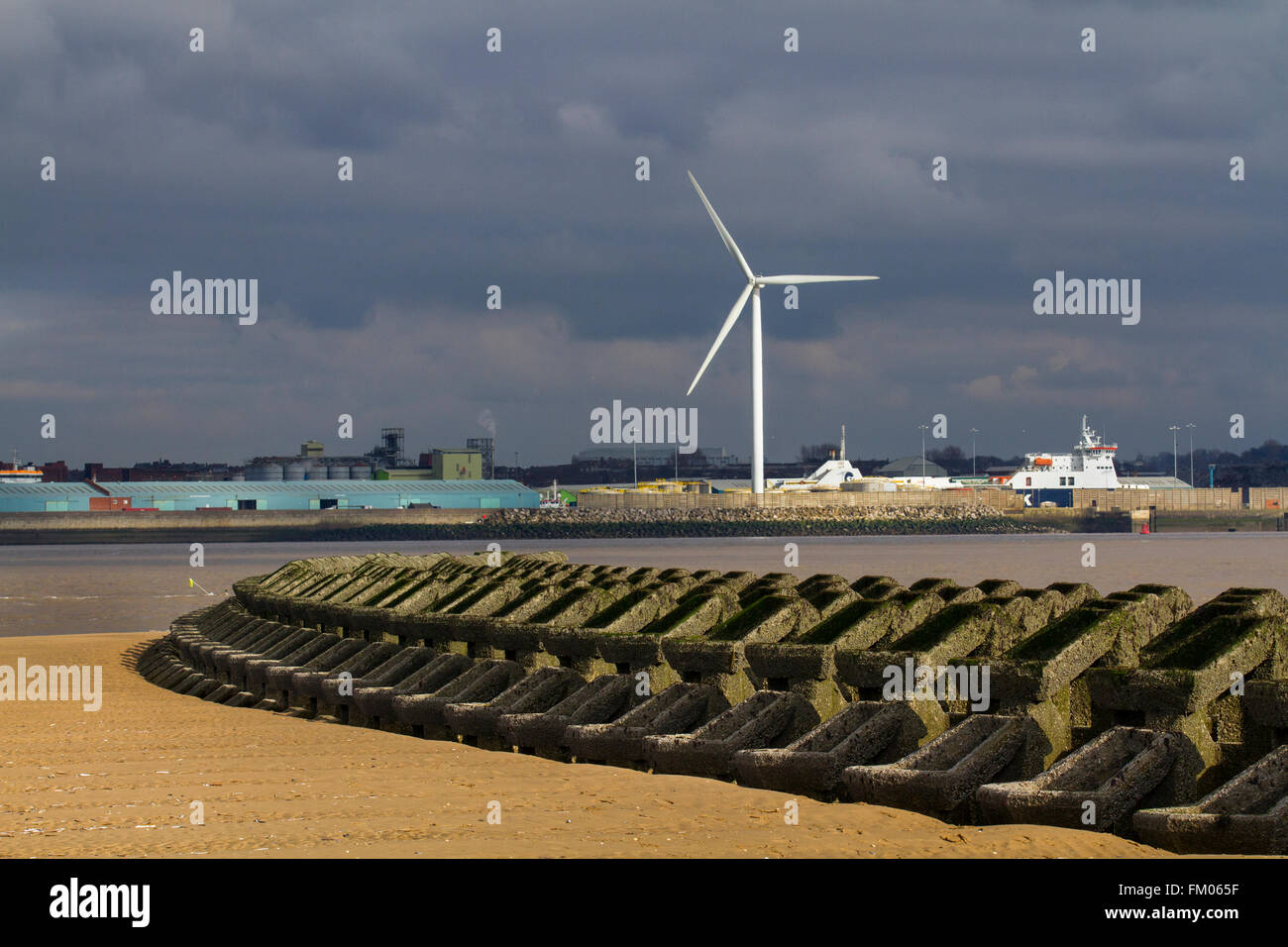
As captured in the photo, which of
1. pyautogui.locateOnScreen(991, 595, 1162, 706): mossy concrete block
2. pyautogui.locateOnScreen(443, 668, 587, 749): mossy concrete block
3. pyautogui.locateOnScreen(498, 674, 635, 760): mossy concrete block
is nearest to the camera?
pyautogui.locateOnScreen(991, 595, 1162, 706): mossy concrete block

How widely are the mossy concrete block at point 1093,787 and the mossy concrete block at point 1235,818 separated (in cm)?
23

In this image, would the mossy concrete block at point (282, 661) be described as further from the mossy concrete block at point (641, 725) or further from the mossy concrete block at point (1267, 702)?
the mossy concrete block at point (1267, 702)

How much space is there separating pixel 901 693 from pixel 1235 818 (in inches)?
108

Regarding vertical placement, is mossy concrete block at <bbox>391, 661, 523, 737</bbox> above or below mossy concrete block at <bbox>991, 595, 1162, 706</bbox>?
below

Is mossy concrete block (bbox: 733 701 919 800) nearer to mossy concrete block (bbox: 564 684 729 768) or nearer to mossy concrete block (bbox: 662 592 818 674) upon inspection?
mossy concrete block (bbox: 564 684 729 768)

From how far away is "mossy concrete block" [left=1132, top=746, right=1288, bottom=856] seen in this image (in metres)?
6.81

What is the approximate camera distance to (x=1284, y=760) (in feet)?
24.5

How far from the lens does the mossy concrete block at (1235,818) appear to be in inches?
268

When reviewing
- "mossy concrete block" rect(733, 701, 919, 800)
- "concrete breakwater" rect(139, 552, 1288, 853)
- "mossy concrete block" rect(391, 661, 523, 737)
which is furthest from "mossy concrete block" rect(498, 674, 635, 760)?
"mossy concrete block" rect(733, 701, 919, 800)

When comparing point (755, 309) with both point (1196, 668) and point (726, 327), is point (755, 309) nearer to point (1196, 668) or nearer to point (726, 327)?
point (726, 327)

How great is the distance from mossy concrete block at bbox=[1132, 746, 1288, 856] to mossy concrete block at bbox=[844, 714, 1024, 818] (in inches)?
43.0
